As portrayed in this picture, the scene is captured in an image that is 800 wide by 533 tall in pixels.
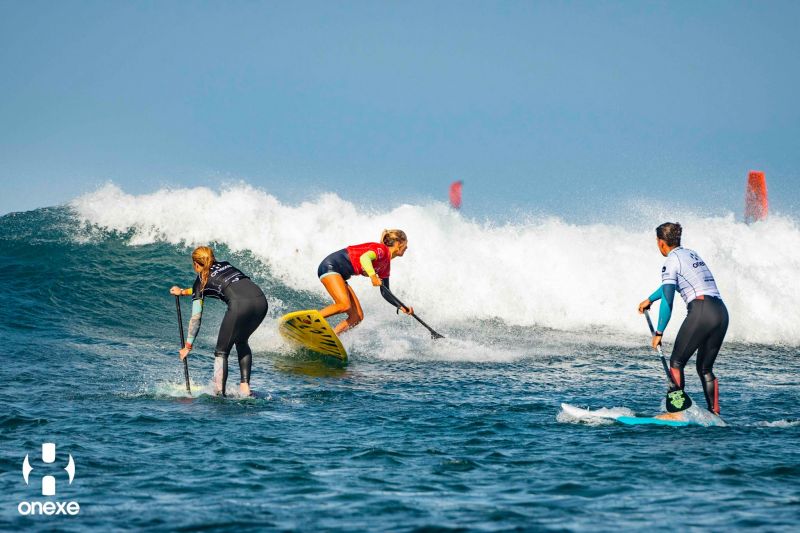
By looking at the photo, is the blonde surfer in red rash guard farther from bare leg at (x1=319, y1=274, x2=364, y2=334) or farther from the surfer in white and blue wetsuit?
the surfer in white and blue wetsuit

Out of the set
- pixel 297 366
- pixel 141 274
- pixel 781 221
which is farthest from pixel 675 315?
pixel 141 274

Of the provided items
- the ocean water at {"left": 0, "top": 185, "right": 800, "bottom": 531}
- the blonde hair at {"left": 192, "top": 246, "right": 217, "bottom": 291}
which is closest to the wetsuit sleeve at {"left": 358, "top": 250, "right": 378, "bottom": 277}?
the ocean water at {"left": 0, "top": 185, "right": 800, "bottom": 531}

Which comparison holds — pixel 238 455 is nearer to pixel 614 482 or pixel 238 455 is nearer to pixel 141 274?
pixel 614 482

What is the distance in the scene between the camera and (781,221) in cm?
2028

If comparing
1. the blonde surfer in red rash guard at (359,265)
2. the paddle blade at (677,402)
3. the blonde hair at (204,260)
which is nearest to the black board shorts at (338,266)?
the blonde surfer in red rash guard at (359,265)

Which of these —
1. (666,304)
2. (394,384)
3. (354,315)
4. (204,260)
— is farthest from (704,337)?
(354,315)

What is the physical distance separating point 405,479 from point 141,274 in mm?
12278

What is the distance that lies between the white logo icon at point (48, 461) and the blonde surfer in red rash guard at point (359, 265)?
5.11m

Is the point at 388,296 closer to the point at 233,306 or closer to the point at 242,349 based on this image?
the point at 242,349

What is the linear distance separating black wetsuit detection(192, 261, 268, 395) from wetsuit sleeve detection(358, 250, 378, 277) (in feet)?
8.28

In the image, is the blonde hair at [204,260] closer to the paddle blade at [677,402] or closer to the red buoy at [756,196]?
the paddle blade at [677,402]

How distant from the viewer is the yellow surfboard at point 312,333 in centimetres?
1092

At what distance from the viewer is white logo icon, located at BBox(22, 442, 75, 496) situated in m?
5.17

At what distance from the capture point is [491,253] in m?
19.5
